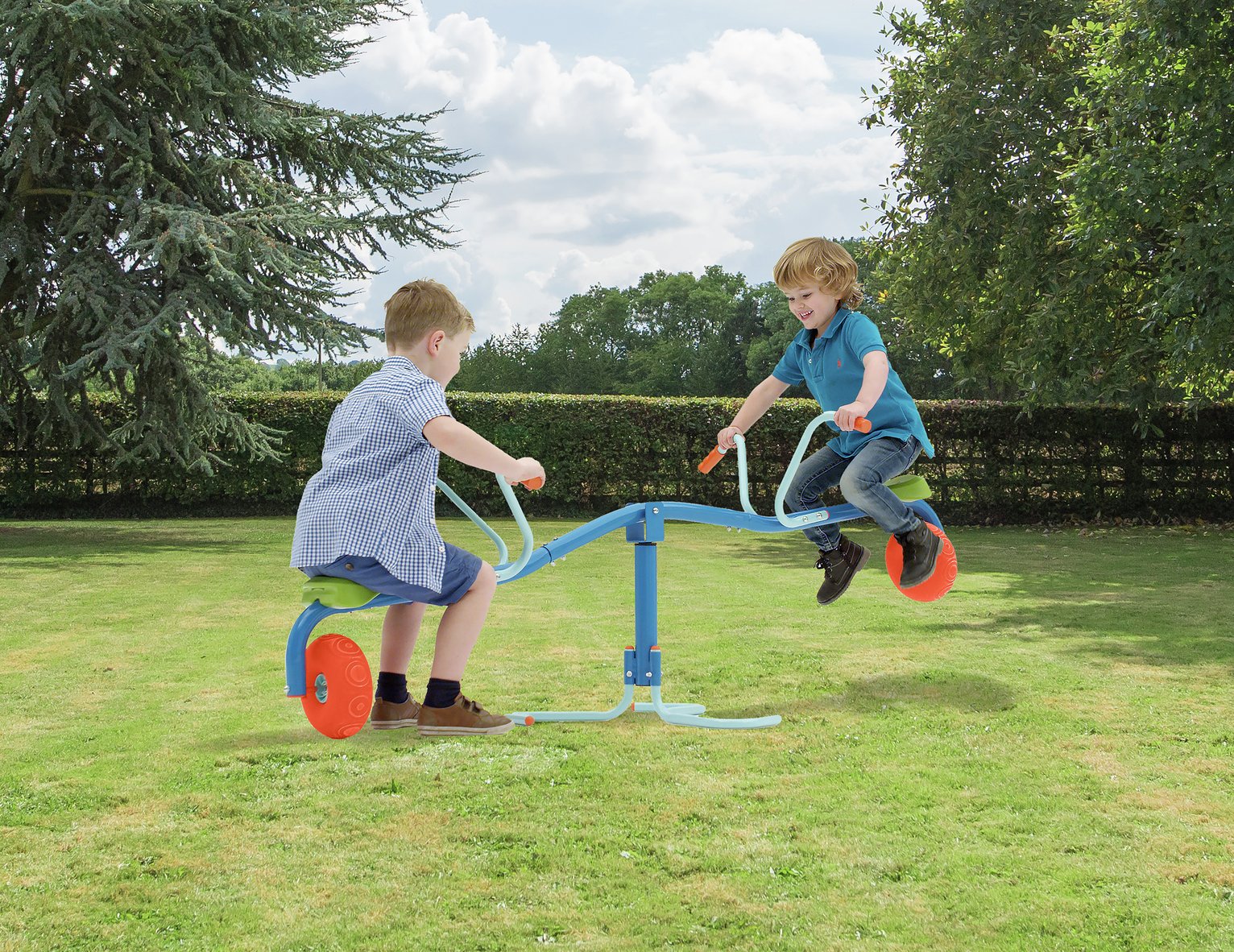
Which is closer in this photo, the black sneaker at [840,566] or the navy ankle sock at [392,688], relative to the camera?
the navy ankle sock at [392,688]

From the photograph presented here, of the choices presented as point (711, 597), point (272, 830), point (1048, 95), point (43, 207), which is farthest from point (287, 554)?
point (1048, 95)

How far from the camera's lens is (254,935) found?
2.95 m

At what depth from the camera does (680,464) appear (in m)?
20.5

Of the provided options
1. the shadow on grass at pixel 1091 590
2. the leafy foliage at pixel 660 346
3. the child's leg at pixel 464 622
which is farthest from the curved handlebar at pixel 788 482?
the leafy foliage at pixel 660 346

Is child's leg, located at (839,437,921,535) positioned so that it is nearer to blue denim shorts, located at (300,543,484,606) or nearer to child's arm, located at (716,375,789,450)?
child's arm, located at (716,375,789,450)

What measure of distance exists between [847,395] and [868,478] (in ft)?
1.20

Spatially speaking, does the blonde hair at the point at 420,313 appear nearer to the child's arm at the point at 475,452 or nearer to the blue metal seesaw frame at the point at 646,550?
the child's arm at the point at 475,452

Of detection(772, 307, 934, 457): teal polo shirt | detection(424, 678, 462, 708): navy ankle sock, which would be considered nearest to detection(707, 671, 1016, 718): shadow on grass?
detection(772, 307, 934, 457): teal polo shirt

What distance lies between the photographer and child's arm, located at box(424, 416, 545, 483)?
3623mm

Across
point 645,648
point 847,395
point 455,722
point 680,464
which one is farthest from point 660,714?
point 680,464

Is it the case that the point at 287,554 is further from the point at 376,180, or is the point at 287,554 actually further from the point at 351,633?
the point at 376,180

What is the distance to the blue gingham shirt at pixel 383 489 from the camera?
3773 millimetres

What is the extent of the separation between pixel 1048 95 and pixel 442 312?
16.0 m

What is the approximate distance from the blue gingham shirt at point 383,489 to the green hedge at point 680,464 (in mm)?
15542
